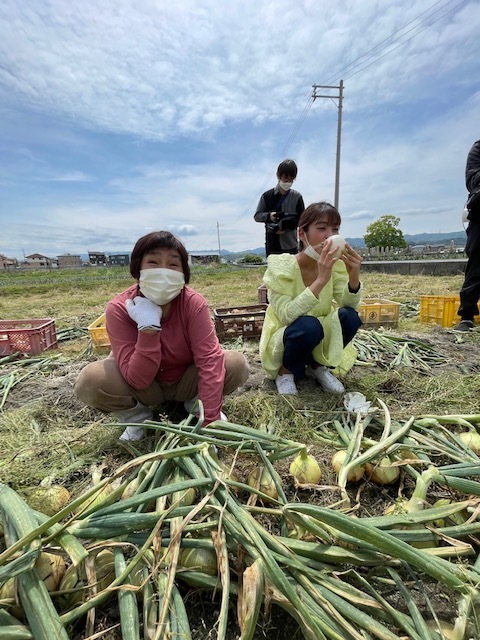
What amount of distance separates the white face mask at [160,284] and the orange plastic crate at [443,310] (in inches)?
136

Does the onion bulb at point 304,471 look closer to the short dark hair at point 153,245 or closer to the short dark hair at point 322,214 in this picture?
the short dark hair at point 153,245

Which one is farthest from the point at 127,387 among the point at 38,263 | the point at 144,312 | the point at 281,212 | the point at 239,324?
the point at 38,263

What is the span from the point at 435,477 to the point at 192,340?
118cm

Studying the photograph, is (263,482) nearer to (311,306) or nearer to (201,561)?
(201,561)

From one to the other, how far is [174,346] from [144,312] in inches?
10.2

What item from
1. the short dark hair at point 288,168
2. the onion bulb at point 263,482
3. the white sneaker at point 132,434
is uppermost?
the short dark hair at point 288,168

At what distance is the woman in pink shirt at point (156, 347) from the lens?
1668 mm

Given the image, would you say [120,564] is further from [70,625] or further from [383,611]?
[383,611]

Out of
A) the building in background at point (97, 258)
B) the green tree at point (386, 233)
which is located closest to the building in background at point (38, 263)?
the building in background at point (97, 258)

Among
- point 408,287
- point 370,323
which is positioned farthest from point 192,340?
point 408,287

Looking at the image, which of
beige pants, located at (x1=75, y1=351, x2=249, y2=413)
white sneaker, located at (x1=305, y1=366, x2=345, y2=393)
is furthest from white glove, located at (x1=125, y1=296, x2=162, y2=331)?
white sneaker, located at (x1=305, y1=366, x2=345, y2=393)

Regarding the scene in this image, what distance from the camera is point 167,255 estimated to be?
167 cm

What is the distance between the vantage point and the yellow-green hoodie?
2.22m

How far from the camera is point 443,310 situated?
3957 mm
